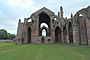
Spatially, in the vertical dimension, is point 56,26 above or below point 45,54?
above

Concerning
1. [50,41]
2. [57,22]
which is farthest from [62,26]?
[50,41]

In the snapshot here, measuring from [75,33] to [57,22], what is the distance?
31.8ft

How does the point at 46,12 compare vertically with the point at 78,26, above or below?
above

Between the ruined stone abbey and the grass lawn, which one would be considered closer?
the grass lawn

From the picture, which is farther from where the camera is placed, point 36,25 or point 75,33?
point 36,25

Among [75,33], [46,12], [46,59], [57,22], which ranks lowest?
[46,59]

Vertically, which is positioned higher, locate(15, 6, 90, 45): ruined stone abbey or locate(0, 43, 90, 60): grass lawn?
locate(15, 6, 90, 45): ruined stone abbey

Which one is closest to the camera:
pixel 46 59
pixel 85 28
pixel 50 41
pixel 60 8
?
pixel 46 59

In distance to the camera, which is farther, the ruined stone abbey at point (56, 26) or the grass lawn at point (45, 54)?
the ruined stone abbey at point (56, 26)

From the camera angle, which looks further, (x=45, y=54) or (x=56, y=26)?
(x=56, y=26)

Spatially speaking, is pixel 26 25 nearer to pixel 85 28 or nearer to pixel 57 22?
pixel 57 22

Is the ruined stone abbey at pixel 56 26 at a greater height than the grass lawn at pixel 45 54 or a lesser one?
greater

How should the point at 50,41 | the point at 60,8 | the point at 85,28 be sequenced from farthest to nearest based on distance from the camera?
the point at 60,8 < the point at 50,41 < the point at 85,28

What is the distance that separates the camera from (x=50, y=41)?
4784 centimetres
